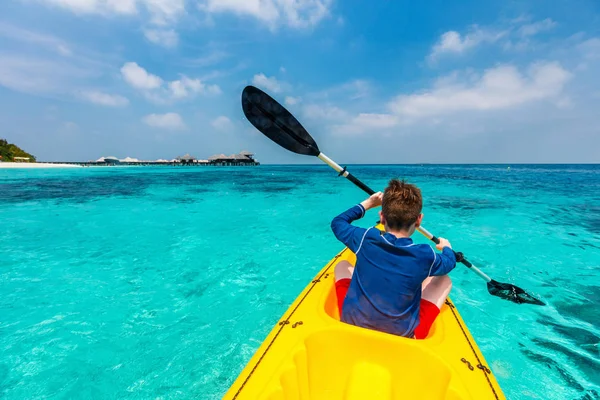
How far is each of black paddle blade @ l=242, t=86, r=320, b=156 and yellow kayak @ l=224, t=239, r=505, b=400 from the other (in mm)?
3455

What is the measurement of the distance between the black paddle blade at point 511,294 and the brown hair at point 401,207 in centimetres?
439

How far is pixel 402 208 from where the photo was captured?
217cm

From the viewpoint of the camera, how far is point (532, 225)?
11.3 m

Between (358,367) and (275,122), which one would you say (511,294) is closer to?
(358,367)

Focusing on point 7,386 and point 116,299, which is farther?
point 116,299

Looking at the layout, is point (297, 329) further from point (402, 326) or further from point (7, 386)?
point (7, 386)

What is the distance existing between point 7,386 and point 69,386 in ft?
2.44

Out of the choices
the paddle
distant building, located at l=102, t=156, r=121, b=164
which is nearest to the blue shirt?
the paddle

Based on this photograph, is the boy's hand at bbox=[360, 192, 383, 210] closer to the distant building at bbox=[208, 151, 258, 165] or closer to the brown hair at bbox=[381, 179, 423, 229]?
the brown hair at bbox=[381, 179, 423, 229]

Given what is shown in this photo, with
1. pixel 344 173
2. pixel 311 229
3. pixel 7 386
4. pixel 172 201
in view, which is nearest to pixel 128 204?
pixel 172 201

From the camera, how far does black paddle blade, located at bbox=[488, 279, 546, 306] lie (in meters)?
5.15

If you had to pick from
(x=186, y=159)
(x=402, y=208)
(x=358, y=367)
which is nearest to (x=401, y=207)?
(x=402, y=208)

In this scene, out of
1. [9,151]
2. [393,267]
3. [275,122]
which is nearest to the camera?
[393,267]

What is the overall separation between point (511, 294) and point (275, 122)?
5554 mm
